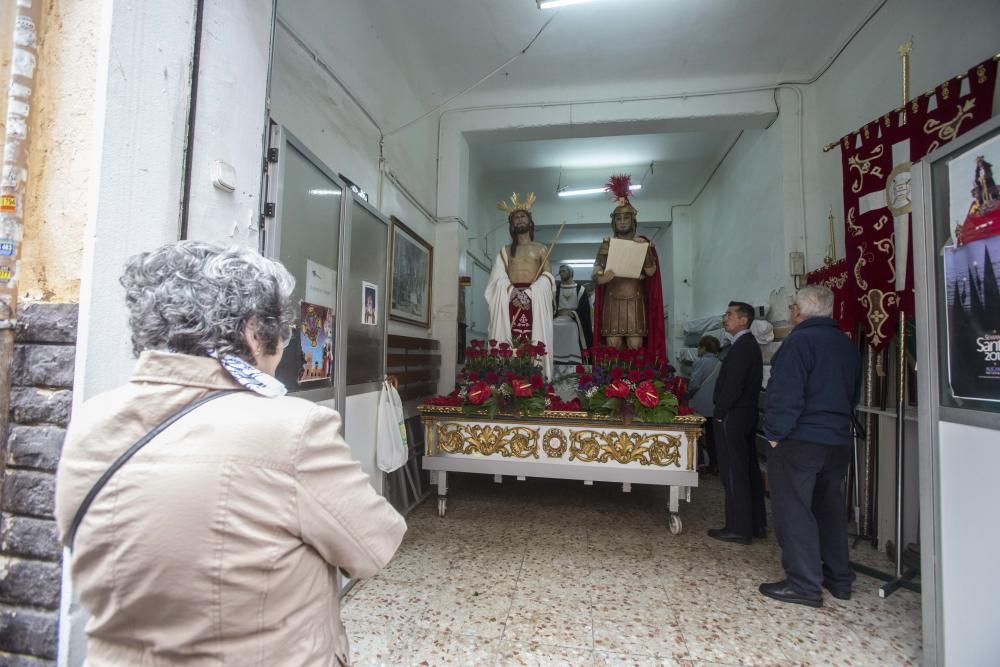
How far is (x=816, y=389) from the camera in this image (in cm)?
217

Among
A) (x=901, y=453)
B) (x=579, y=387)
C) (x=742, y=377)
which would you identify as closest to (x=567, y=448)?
(x=579, y=387)

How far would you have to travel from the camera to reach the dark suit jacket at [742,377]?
2.97 metres

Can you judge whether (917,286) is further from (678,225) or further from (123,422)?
(678,225)

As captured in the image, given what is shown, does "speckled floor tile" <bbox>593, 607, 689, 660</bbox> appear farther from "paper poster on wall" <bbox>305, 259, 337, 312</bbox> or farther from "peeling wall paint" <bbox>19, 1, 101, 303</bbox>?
"peeling wall paint" <bbox>19, 1, 101, 303</bbox>

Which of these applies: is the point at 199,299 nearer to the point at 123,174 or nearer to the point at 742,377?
the point at 123,174

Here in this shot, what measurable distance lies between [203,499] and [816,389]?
2.41 m

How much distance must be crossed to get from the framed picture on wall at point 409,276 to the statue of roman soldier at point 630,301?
64.1 inches

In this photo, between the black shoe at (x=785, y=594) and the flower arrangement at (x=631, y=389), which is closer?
the black shoe at (x=785, y=594)

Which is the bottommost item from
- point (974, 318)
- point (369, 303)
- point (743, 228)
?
point (974, 318)

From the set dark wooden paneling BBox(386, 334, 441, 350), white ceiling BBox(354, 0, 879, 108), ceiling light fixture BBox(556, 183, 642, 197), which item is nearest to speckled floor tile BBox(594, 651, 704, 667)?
dark wooden paneling BBox(386, 334, 441, 350)

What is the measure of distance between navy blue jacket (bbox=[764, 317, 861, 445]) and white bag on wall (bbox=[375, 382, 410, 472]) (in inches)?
74.0

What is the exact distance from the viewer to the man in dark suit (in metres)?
2.96

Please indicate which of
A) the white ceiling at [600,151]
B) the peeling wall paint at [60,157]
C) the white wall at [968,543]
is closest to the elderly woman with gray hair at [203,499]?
the peeling wall paint at [60,157]

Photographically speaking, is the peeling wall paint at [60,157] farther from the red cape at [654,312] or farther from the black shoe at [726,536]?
the red cape at [654,312]
